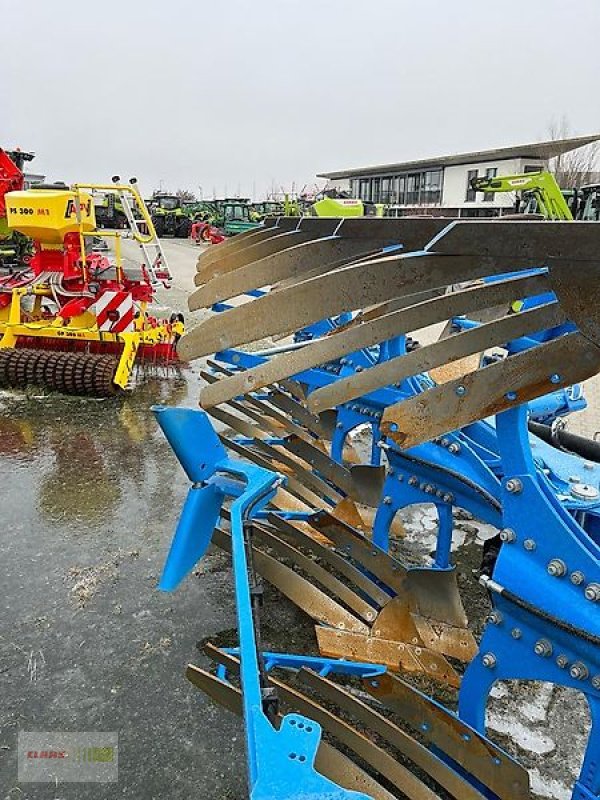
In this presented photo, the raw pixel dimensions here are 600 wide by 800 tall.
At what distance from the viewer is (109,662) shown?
2.77 metres

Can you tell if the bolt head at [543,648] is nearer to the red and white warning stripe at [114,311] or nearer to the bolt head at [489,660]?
the bolt head at [489,660]

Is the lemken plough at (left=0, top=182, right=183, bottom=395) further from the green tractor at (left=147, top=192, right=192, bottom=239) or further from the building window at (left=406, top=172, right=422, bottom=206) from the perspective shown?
the building window at (left=406, top=172, right=422, bottom=206)

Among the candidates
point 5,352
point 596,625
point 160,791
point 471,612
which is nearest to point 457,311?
point 596,625

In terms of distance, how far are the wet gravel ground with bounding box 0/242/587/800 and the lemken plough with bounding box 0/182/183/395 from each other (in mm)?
1414

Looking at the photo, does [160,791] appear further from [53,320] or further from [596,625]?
[53,320]

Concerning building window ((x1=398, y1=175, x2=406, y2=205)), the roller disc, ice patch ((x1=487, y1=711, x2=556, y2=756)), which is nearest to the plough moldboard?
ice patch ((x1=487, y1=711, x2=556, y2=756))

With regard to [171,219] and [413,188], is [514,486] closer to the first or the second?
[171,219]

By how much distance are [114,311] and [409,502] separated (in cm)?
466

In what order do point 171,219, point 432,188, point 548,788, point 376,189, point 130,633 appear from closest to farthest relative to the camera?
1. point 548,788
2. point 130,633
3. point 171,219
4. point 432,188
5. point 376,189

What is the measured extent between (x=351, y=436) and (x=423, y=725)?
3723 millimetres

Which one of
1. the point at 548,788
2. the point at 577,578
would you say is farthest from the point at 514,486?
the point at 548,788

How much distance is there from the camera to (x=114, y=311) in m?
6.70

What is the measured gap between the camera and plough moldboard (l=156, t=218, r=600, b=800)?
1.51 metres

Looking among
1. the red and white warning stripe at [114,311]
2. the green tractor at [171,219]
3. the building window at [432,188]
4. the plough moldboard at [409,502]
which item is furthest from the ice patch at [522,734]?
the building window at [432,188]
